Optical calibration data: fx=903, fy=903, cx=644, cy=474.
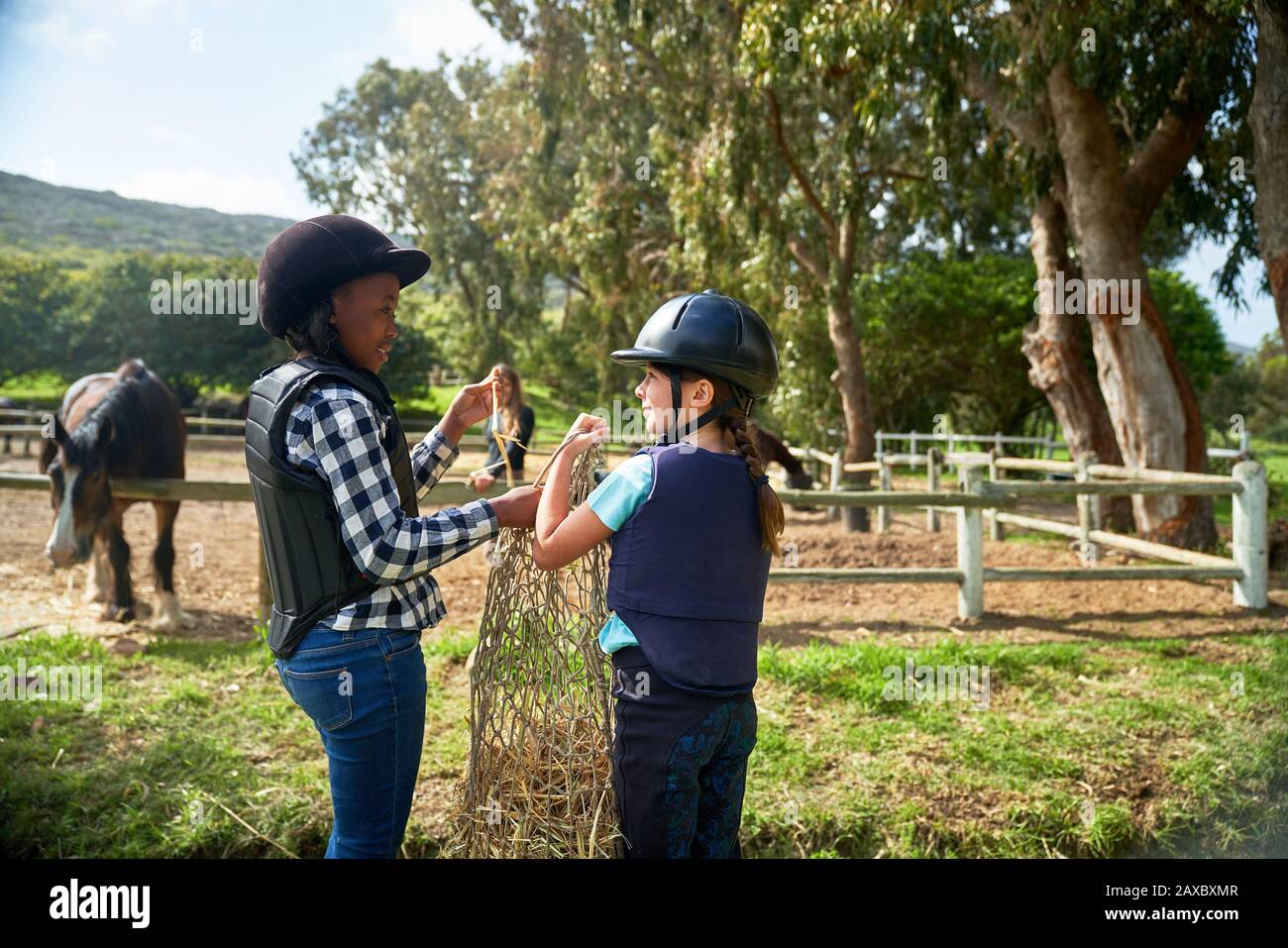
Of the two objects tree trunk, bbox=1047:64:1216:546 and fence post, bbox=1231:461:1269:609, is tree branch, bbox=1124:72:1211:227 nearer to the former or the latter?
tree trunk, bbox=1047:64:1216:546

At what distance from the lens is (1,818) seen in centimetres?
361

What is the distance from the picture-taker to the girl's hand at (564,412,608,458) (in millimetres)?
2055

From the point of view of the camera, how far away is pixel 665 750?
1942 mm

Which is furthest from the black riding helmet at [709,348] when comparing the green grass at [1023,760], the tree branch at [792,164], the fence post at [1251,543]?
the tree branch at [792,164]

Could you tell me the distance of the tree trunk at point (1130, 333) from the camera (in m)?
9.03

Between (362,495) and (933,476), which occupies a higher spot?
(933,476)

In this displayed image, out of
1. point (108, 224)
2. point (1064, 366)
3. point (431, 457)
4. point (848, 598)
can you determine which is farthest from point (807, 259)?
point (108, 224)

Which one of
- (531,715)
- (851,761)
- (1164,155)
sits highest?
(1164,155)

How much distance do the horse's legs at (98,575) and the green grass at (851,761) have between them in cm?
137

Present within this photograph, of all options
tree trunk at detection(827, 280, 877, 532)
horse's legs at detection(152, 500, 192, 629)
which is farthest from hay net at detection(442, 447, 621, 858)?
tree trunk at detection(827, 280, 877, 532)

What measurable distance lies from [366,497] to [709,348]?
0.81 meters

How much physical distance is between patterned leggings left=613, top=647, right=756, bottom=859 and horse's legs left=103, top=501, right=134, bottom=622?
5.83 metres

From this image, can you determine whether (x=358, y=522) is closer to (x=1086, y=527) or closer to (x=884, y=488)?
(x=1086, y=527)
